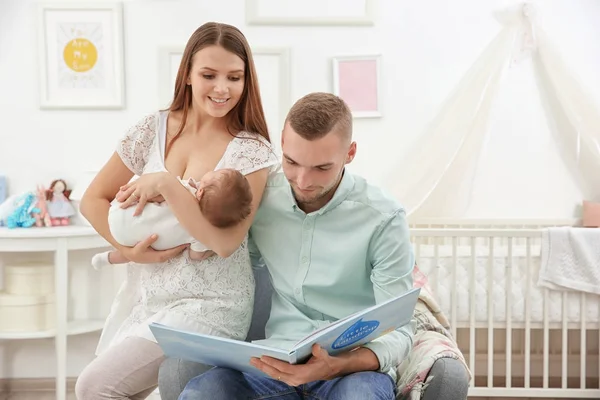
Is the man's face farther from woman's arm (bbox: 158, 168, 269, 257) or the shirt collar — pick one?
woman's arm (bbox: 158, 168, 269, 257)

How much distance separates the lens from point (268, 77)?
3.61 meters

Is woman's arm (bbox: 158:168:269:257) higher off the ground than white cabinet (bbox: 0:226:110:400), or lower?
higher

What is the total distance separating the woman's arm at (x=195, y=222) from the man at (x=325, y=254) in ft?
0.50

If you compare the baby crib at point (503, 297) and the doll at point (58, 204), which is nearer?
the baby crib at point (503, 297)

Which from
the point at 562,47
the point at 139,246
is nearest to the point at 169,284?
the point at 139,246

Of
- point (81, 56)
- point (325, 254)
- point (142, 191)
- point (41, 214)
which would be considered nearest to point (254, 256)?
point (325, 254)

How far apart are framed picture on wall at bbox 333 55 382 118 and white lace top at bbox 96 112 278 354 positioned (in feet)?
6.27

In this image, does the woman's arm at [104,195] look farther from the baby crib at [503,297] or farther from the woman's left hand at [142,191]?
the baby crib at [503,297]

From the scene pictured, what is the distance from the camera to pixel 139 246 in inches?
65.5

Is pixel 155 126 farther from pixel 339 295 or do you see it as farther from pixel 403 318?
pixel 403 318

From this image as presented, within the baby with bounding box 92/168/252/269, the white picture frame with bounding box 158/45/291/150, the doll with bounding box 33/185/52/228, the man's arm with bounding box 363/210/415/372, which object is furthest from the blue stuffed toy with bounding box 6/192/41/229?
the man's arm with bounding box 363/210/415/372

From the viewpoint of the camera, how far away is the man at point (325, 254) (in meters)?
1.55

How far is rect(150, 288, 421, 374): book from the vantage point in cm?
136

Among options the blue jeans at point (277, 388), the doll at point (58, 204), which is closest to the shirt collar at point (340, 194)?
the blue jeans at point (277, 388)
